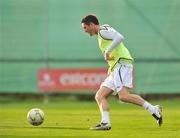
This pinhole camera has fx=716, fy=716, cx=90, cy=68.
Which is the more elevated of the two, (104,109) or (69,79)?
(69,79)

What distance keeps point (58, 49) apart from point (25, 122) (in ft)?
35.6

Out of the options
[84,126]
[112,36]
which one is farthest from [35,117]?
[112,36]

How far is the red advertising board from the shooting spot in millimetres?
25562

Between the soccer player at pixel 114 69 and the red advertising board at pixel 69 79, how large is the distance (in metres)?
11.4

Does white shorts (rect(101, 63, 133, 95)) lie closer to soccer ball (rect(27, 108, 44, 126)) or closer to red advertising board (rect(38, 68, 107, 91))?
soccer ball (rect(27, 108, 44, 126))

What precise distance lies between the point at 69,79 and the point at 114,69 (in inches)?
467

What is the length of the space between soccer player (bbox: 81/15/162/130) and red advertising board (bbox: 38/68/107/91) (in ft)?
37.5

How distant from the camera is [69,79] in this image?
2577 cm

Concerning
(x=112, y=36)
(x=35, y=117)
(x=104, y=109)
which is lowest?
(x=104, y=109)

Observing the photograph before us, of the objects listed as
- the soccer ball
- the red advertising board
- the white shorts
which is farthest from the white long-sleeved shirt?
the red advertising board

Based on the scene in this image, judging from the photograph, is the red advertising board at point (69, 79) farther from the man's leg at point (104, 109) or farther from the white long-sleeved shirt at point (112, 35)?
the white long-sleeved shirt at point (112, 35)

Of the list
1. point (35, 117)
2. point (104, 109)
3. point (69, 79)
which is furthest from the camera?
point (69, 79)

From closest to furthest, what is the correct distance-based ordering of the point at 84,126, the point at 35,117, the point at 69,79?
1. the point at 35,117
2. the point at 84,126
3. the point at 69,79

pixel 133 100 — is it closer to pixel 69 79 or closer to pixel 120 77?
pixel 120 77
